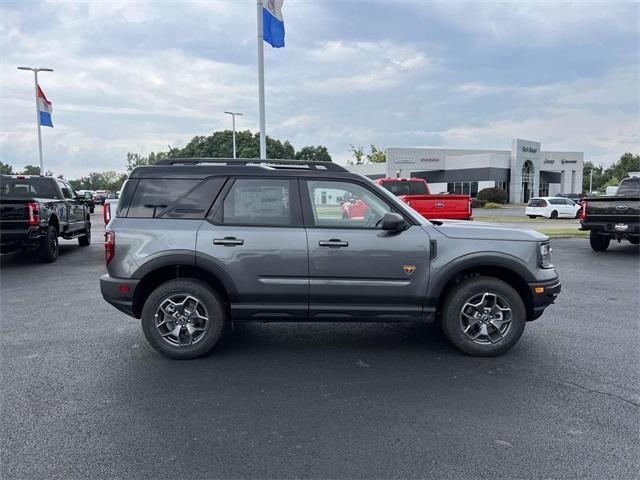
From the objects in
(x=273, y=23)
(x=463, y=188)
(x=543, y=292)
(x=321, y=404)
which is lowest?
(x=321, y=404)

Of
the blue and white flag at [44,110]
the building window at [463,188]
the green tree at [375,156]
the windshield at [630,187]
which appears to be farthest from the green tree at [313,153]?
the windshield at [630,187]

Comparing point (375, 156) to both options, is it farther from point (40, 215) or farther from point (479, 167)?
point (40, 215)

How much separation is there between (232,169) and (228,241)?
2.49 feet

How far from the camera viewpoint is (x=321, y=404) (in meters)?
3.69

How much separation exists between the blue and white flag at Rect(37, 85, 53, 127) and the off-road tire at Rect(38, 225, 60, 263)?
69.2 ft

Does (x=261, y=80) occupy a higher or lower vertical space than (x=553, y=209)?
higher

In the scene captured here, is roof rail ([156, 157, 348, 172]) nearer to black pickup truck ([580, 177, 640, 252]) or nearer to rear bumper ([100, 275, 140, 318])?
rear bumper ([100, 275, 140, 318])

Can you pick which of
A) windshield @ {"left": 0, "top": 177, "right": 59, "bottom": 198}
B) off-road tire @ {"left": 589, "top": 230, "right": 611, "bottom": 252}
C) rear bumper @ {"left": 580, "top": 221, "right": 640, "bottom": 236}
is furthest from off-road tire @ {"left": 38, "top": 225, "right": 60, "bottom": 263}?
off-road tire @ {"left": 589, "top": 230, "right": 611, "bottom": 252}

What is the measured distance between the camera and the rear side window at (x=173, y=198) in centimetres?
467

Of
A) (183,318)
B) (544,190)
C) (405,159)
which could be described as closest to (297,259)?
(183,318)

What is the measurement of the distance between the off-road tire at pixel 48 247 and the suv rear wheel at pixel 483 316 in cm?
953

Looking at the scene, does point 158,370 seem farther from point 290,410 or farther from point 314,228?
point 314,228

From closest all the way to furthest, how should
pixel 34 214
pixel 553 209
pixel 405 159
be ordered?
1. pixel 34 214
2. pixel 553 209
3. pixel 405 159

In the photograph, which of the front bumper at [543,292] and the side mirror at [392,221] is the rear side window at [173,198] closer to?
the side mirror at [392,221]
